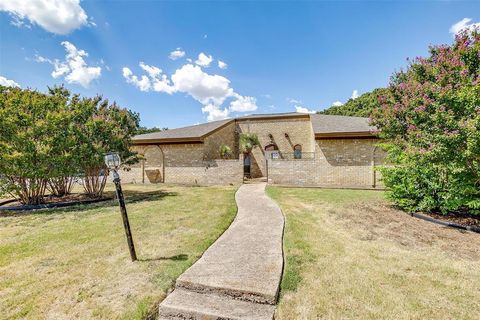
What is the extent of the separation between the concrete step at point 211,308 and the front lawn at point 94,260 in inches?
8.3

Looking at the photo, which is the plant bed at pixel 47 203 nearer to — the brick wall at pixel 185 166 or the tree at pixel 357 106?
the brick wall at pixel 185 166

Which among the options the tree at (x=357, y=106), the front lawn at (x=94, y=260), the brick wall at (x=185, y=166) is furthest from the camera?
the tree at (x=357, y=106)

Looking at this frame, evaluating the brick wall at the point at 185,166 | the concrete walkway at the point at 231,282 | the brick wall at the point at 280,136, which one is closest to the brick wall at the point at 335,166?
the brick wall at the point at 185,166

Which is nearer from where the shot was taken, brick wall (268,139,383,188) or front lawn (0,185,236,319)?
front lawn (0,185,236,319)

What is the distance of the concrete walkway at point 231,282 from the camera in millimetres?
2412

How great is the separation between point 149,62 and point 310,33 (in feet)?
33.3

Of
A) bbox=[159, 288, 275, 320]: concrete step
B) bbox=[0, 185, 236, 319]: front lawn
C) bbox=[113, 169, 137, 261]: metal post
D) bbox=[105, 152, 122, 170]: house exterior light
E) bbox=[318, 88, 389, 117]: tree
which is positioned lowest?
bbox=[159, 288, 275, 320]: concrete step

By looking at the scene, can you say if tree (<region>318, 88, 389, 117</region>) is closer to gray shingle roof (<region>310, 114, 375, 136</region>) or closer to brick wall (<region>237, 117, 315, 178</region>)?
brick wall (<region>237, 117, 315, 178</region>)

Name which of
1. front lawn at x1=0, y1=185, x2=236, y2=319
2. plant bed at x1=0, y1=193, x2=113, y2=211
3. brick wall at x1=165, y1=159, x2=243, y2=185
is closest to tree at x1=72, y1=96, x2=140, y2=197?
plant bed at x1=0, y1=193, x2=113, y2=211

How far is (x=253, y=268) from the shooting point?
10.5 ft

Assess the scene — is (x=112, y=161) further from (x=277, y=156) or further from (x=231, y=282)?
(x=277, y=156)

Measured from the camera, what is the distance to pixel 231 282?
2793 mm

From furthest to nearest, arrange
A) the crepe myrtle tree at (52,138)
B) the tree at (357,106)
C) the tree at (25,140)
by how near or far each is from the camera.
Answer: the tree at (357,106), the crepe myrtle tree at (52,138), the tree at (25,140)

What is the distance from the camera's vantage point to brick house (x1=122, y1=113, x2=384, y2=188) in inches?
521
